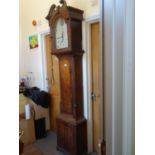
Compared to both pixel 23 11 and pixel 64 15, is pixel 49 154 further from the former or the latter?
pixel 23 11

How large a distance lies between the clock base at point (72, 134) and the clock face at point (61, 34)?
1.01 meters

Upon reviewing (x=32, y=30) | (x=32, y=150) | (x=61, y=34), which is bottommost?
(x=32, y=150)

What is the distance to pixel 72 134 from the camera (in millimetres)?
2324

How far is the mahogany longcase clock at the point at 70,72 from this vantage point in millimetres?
2199

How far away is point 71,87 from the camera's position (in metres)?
2.31

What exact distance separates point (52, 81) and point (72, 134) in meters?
1.19

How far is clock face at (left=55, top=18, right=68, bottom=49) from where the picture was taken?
A: 2.27 metres

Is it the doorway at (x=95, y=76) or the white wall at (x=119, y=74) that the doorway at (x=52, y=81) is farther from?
the white wall at (x=119, y=74)

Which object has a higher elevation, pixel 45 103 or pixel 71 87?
pixel 71 87

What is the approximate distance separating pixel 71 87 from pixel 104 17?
1.68m

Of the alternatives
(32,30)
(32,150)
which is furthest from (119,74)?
(32,30)

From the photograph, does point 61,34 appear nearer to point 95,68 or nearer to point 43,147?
point 95,68
